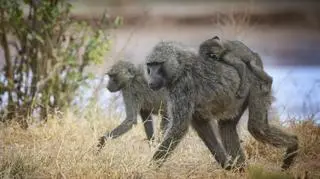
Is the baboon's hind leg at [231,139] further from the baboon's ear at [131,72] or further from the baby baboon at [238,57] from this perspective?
the baboon's ear at [131,72]

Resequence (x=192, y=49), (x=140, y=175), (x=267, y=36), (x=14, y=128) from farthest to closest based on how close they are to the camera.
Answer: (x=267, y=36) → (x=14, y=128) → (x=192, y=49) → (x=140, y=175)

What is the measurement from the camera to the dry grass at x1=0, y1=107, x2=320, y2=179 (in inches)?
231

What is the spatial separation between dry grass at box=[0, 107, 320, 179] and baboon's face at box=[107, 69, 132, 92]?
0.39 m

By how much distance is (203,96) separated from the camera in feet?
20.2

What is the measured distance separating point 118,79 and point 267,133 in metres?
1.56

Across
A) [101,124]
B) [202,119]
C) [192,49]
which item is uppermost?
→ [192,49]

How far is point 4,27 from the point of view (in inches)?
320

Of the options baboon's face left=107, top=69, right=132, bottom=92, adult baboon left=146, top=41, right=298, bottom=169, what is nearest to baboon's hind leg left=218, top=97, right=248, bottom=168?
adult baboon left=146, top=41, right=298, bottom=169

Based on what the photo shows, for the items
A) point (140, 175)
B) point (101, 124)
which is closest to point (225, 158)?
point (140, 175)

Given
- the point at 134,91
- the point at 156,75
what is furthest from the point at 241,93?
the point at 134,91

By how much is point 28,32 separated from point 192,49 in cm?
239

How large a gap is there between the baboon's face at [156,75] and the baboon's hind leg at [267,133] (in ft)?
2.21

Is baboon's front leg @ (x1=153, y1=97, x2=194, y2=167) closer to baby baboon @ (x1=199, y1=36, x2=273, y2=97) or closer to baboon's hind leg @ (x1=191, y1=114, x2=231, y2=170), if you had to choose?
baboon's hind leg @ (x1=191, y1=114, x2=231, y2=170)

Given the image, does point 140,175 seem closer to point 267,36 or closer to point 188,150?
point 188,150
